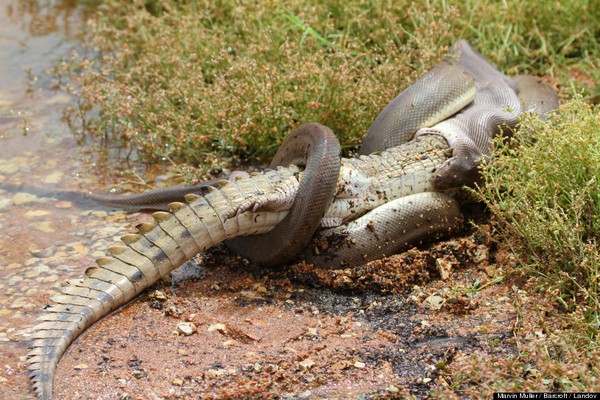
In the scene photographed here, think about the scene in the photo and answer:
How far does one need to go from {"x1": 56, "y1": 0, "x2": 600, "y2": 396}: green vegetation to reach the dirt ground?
0.67ft

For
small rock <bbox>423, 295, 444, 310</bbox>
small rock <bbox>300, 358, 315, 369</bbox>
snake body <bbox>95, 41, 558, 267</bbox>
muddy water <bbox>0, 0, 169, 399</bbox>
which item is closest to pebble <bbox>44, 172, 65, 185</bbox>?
muddy water <bbox>0, 0, 169, 399</bbox>

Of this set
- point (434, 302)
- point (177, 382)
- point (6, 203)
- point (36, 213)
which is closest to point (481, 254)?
point (434, 302)

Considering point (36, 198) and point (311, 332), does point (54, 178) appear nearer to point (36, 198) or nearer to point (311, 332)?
point (36, 198)

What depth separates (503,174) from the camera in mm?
4996

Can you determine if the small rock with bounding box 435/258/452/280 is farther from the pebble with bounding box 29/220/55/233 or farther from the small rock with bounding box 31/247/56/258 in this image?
the pebble with bounding box 29/220/55/233

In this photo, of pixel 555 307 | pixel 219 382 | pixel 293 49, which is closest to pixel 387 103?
pixel 293 49

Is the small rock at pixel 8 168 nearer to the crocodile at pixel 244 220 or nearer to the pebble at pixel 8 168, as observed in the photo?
the pebble at pixel 8 168

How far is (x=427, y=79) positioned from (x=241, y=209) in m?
1.98

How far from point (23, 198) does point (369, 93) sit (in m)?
2.67

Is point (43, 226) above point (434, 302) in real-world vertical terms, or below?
below

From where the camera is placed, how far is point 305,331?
4535 mm

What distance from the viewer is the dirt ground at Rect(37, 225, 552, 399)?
4.05 m

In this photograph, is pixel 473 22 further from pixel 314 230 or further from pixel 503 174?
pixel 314 230

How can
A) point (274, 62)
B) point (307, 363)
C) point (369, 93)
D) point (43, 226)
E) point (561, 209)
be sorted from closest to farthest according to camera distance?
point (307, 363) → point (561, 209) → point (43, 226) → point (369, 93) → point (274, 62)
